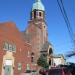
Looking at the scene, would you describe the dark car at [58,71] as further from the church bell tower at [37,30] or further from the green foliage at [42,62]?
the church bell tower at [37,30]

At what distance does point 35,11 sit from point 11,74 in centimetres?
A: 3471

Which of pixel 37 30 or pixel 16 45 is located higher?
pixel 37 30

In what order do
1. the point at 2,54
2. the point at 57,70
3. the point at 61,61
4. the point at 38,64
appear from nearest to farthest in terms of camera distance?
the point at 57,70 < the point at 2,54 < the point at 38,64 < the point at 61,61

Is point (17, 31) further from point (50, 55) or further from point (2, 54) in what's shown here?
point (50, 55)

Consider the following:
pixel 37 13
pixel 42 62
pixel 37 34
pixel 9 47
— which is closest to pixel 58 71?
pixel 9 47

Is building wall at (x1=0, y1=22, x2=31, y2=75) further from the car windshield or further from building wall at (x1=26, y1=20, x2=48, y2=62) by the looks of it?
the car windshield

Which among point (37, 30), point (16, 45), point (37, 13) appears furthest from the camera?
point (37, 13)

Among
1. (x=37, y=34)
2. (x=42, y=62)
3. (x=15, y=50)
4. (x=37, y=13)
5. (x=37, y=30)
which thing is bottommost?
(x=42, y=62)

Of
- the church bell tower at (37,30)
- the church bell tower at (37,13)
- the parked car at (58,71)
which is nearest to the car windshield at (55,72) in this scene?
the parked car at (58,71)

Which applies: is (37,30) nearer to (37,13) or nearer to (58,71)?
(37,13)

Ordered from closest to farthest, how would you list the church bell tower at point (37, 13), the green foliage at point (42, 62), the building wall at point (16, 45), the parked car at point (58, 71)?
the parked car at point (58, 71) → the building wall at point (16, 45) → the green foliage at point (42, 62) → the church bell tower at point (37, 13)

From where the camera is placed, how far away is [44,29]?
280ft

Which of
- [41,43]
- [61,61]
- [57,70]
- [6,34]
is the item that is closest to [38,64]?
[41,43]

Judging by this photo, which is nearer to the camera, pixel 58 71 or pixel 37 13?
pixel 58 71
